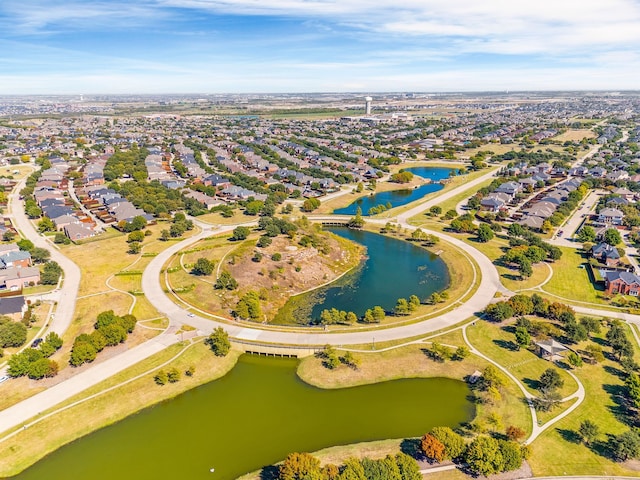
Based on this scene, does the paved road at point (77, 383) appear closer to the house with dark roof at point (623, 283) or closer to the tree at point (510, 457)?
the tree at point (510, 457)

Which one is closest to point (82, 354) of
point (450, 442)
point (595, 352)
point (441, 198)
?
point (450, 442)

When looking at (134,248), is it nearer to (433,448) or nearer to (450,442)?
(433,448)

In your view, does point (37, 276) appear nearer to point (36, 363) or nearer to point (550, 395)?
point (36, 363)

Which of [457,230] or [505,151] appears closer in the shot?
[457,230]

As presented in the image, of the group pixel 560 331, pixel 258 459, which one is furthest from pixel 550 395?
pixel 258 459

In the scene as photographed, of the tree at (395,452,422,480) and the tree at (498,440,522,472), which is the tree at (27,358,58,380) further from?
the tree at (498,440,522,472)

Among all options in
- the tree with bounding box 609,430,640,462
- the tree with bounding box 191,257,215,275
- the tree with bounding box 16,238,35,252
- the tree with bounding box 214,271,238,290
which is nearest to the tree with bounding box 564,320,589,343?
the tree with bounding box 609,430,640,462
